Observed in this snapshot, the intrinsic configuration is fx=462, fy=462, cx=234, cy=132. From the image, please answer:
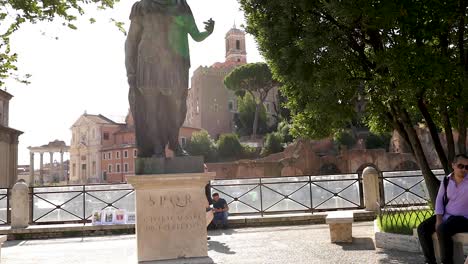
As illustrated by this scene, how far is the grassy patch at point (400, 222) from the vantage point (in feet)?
25.6

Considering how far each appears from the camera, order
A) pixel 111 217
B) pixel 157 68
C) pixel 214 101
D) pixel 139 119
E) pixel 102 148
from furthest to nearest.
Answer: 1. pixel 214 101
2. pixel 102 148
3. pixel 111 217
4. pixel 139 119
5. pixel 157 68

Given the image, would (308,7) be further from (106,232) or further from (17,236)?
(17,236)

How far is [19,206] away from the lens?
11.8 metres

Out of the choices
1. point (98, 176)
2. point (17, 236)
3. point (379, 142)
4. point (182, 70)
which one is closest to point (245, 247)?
point (182, 70)

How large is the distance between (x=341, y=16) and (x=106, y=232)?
8.08m

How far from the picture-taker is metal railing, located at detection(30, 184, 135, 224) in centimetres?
1267

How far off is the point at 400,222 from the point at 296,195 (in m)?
5.40

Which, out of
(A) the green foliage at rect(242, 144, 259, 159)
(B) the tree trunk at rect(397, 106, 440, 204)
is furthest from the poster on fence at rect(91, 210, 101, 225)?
(A) the green foliage at rect(242, 144, 259, 159)

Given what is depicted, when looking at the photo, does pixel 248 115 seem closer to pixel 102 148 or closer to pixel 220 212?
pixel 102 148

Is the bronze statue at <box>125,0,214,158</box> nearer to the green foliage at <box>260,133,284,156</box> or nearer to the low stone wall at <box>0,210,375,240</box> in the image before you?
the low stone wall at <box>0,210,375,240</box>

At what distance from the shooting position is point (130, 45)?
17.2ft

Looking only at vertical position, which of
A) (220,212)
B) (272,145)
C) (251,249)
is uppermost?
(272,145)

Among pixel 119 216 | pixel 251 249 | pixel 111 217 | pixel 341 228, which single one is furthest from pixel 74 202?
pixel 341 228

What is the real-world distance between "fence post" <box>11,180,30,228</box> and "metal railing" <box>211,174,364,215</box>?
16.7ft
